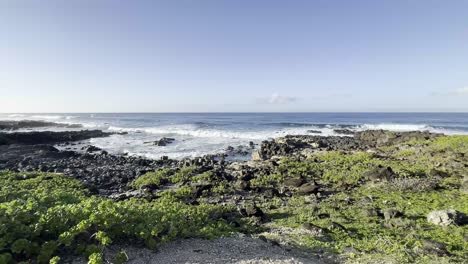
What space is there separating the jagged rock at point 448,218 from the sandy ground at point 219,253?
174 inches

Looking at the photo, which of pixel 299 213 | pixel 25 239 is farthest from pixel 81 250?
pixel 299 213

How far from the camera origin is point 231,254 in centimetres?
631

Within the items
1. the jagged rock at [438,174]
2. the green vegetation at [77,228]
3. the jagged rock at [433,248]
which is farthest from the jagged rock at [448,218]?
the green vegetation at [77,228]

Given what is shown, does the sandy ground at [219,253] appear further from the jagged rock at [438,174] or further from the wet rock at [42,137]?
the wet rock at [42,137]

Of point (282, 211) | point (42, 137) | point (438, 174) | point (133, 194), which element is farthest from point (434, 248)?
point (42, 137)

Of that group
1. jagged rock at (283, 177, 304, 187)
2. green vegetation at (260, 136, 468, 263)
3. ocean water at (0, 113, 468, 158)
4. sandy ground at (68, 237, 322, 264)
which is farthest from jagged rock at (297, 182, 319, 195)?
ocean water at (0, 113, 468, 158)

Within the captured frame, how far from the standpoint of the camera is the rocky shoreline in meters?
8.52

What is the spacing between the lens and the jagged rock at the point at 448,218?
845 cm

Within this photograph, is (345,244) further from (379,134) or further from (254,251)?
(379,134)

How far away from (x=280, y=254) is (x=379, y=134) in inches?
1296

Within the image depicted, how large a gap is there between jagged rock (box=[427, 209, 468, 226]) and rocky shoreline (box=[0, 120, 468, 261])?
0.02 m

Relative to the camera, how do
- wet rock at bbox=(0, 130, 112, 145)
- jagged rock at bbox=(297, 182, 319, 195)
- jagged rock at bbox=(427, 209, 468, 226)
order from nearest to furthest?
jagged rock at bbox=(427, 209, 468, 226) → jagged rock at bbox=(297, 182, 319, 195) → wet rock at bbox=(0, 130, 112, 145)

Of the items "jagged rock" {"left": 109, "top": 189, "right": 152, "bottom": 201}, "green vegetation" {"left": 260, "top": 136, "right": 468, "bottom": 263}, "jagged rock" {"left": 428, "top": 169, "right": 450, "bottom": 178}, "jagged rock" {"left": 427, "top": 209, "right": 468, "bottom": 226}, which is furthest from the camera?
"jagged rock" {"left": 428, "top": 169, "right": 450, "bottom": 178}

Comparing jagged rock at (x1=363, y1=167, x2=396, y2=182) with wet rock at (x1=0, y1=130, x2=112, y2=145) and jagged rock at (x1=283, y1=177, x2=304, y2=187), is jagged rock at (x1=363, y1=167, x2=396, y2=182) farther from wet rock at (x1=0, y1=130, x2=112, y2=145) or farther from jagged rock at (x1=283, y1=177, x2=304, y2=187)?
wet rock at (x1=0, y1=130, x2=112, y2=145)
